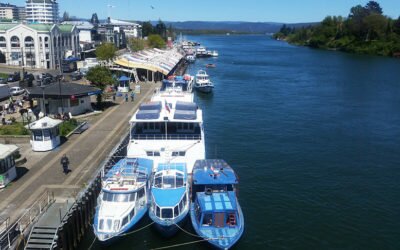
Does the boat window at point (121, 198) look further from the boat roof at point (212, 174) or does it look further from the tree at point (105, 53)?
the tree at point (105, 53)

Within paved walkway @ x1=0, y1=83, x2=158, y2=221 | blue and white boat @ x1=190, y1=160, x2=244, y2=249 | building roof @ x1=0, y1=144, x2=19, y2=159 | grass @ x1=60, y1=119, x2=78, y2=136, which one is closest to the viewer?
blue and white boat @ x1=190, y1=160, x2=244, y2=249

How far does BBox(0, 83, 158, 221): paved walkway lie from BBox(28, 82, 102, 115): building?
14.0 feet

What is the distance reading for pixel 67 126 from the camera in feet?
144

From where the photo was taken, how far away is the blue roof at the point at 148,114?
1390 inches

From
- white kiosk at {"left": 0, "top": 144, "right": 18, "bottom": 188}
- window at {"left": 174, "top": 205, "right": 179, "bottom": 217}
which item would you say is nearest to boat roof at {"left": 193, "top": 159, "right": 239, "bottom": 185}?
window at {"left": 174, "top": 205, "right": 179, "bottom": 217}

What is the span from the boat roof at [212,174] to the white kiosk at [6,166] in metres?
13.4

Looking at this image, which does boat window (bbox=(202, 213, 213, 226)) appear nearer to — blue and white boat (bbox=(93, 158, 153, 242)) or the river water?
the river water

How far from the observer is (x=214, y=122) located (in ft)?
197

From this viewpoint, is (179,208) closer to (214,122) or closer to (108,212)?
(108,212)

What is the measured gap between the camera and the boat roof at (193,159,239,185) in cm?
3001

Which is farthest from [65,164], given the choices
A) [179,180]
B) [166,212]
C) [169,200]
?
[166,212]

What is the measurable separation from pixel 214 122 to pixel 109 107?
1507cm

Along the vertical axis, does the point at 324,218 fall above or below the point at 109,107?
below

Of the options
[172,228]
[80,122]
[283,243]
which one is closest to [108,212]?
[172,228]
